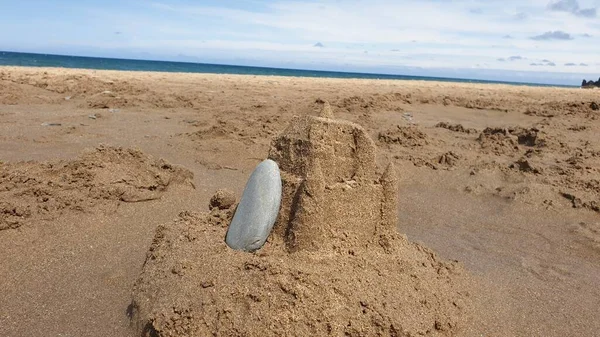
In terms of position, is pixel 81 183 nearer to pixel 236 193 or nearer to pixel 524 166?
pixel 236 193

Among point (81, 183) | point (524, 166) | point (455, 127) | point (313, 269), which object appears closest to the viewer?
point (313, 269)

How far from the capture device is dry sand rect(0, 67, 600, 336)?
10.2ft

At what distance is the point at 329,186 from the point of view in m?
2.82

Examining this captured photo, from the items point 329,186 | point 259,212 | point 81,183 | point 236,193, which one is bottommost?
point 236,193

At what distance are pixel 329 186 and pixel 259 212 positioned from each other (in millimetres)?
429

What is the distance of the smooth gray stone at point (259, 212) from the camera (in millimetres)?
2803

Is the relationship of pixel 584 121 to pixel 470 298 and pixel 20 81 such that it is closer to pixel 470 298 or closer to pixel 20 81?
pixel 470 298

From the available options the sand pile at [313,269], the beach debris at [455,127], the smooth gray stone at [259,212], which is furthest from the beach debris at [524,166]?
the smooth gray stone at [259,212]

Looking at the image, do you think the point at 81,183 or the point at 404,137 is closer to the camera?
the point at 81,183

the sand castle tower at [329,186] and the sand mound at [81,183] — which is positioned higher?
the sand castle tower at [329,186]

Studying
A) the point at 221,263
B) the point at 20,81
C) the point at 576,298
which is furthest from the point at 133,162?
the point at 20,81

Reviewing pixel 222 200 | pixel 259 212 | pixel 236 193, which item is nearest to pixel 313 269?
pixel 259 212

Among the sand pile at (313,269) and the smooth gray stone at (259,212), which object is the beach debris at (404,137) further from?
the smooth gray stone at (259,212)

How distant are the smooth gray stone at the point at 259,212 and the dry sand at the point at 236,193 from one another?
288 millimetres
